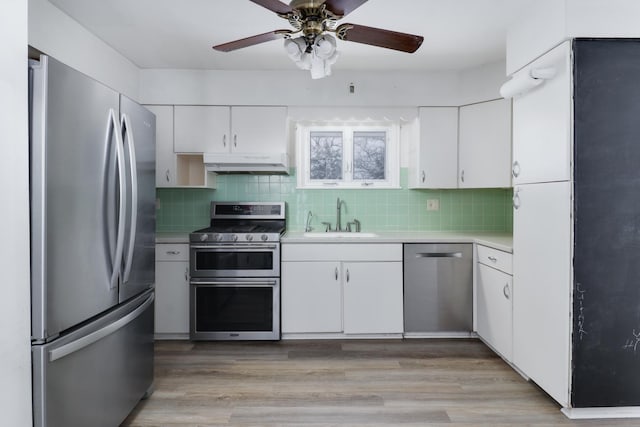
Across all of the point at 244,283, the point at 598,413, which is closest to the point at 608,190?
the point at 598,413

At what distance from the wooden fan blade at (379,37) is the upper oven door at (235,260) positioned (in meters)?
1.78

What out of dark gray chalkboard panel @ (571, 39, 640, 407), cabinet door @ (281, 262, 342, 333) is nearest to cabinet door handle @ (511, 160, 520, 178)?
dark gray chalkboard panel @ (571, 39, 640, 407)

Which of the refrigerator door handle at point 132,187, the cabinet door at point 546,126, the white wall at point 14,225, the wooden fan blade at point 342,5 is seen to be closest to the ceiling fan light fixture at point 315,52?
the wooden fan blade at point 342,5

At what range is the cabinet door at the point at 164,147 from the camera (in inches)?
133

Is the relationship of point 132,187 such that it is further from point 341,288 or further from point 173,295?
point 341,288

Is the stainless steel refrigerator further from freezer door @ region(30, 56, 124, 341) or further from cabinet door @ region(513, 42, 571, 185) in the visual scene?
cabinet door @ region(513, 42, 571, 185)

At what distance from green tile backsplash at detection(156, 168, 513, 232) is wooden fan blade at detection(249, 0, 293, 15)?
2.16 metres

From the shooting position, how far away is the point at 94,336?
161cm

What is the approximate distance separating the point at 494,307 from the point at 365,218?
140 cm

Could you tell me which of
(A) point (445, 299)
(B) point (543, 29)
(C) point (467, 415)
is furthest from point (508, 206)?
(C) point (467, 415)

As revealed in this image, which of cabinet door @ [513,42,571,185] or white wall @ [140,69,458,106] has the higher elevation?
white wall @ [140,69,458,106]

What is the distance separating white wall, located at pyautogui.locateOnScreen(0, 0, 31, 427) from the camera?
1.22 m

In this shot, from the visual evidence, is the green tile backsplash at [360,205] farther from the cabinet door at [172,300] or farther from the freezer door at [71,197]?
the freezer door at [71,197]

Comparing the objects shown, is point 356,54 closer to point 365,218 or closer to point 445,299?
point 365,218
